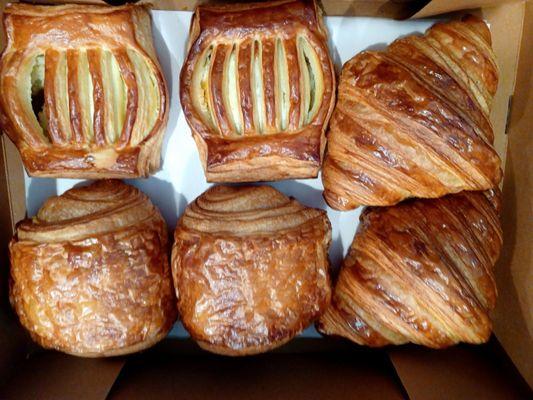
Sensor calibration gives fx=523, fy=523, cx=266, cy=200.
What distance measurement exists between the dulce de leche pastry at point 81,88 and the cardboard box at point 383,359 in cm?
25

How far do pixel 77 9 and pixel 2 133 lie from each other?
57 cm

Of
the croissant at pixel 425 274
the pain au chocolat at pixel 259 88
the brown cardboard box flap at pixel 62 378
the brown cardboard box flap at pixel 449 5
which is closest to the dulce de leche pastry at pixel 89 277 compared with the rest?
the brown cardboard box flap at pixel 62 378

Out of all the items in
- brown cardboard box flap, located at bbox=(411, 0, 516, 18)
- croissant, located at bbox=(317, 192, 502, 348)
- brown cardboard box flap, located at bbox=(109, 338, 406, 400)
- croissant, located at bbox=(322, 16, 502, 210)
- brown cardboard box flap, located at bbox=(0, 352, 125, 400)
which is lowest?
brown cardboard box flap, located at bbox=(109, 338, 406, 400)

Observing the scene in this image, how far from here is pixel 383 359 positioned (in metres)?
2.04

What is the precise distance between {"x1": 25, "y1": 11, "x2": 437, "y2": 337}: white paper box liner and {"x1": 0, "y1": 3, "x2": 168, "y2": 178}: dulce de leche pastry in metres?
0.20

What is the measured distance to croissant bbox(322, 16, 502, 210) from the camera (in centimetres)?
173

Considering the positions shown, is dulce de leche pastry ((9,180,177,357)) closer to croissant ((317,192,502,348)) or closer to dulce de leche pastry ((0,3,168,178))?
dulce de leche pastry ((0,3,168,178))

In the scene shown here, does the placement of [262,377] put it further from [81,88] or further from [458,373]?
[81,88]

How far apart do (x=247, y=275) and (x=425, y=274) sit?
61cm

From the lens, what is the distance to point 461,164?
1738mm

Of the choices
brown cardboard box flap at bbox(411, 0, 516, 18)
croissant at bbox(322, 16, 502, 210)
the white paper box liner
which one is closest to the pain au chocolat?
croissant at bbox(322, 16, 502, 210)

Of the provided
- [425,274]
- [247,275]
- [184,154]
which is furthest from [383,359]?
[184,154]

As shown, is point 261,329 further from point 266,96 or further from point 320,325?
point 266,96

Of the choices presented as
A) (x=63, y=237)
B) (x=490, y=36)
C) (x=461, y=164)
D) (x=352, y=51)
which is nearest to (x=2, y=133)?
(x=63, y=237)
